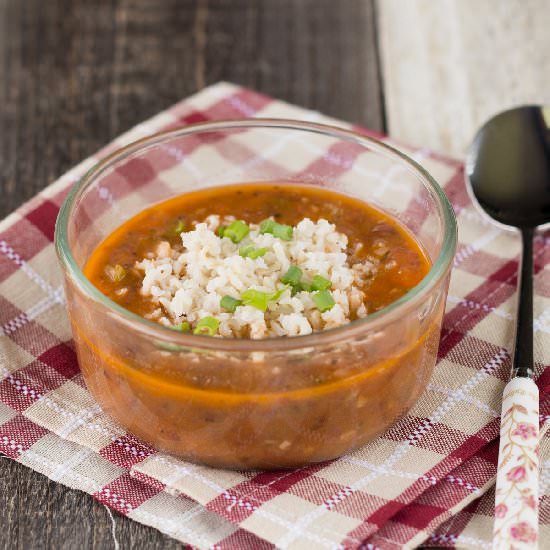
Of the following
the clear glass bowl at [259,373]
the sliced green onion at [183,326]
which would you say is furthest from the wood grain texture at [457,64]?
the sliced green onion at [183,326]

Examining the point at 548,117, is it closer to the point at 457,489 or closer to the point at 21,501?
the point at 457,489

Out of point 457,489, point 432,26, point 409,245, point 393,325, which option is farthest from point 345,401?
point 432,26

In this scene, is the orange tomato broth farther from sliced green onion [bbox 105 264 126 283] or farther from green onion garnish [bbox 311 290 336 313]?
green onion garnish [bbox 311 290 336 313]

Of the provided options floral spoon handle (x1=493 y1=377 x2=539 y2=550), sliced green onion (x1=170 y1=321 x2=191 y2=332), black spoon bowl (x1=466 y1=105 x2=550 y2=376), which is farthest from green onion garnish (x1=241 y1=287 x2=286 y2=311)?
black spoon bowl (x1=466 y1=105 x2=550 y2=376)

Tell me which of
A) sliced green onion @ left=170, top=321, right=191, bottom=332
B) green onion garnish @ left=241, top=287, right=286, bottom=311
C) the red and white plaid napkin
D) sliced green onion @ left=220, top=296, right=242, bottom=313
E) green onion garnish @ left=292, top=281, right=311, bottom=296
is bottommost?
the red and white plaid napkin

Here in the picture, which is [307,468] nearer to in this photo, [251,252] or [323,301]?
[323,301]

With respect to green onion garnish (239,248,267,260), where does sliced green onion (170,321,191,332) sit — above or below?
below

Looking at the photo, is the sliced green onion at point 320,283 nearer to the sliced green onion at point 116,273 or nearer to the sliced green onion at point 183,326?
the sliced green onion at point 183,326
